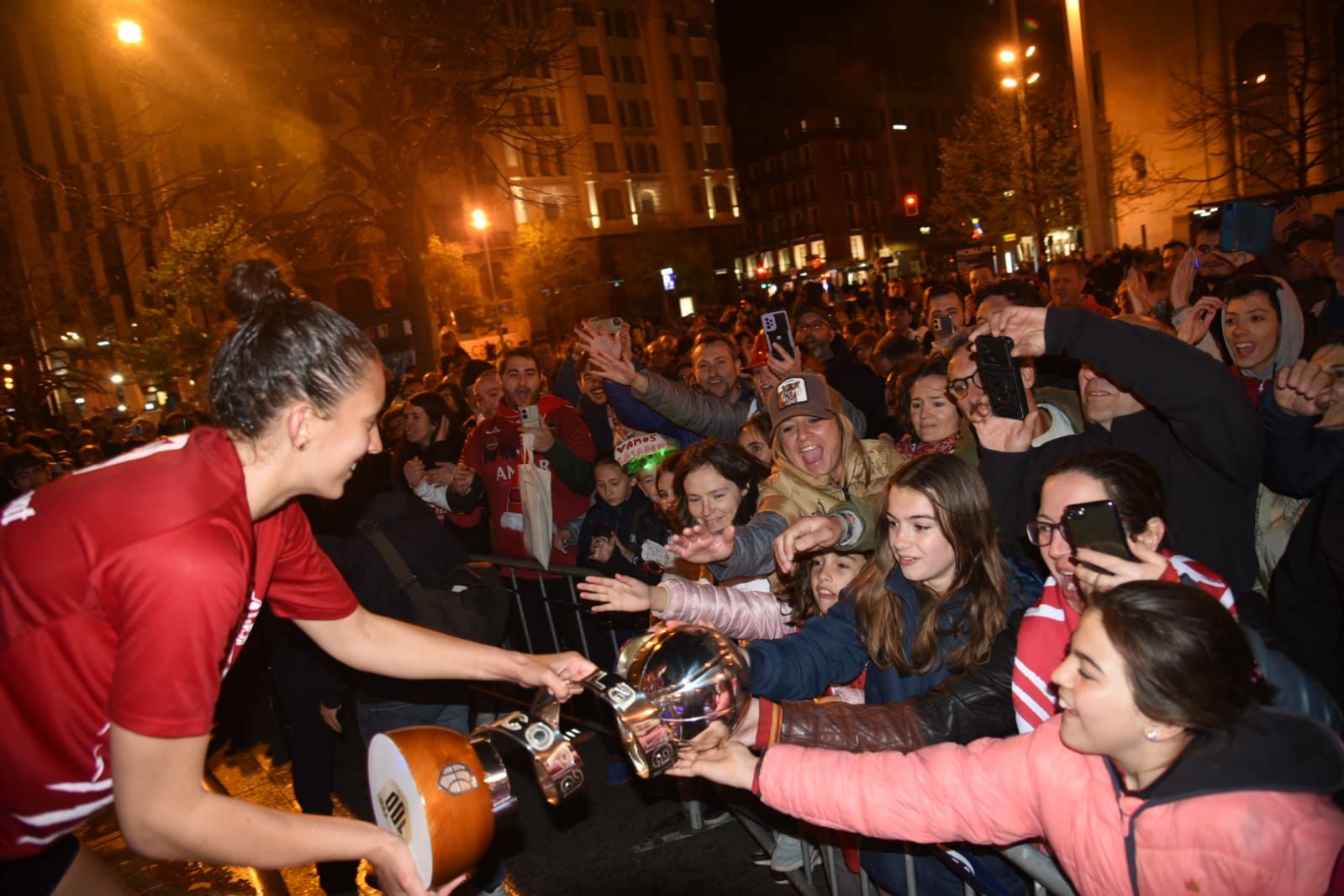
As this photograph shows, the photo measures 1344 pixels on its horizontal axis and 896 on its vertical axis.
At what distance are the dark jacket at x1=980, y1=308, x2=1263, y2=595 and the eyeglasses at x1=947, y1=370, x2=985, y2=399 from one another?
0.32 m

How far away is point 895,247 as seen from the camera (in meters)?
89.8

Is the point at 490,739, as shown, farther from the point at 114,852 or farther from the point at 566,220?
the point at 566,220

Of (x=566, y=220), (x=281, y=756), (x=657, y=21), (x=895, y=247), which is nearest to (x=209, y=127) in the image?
(x=281, y=756)

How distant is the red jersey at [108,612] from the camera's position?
1.90 meters

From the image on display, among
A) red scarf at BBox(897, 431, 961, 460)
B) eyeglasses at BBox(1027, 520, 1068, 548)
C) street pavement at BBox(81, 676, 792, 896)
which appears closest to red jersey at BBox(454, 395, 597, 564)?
street pavement at BBox(81, 676, 792, 896)

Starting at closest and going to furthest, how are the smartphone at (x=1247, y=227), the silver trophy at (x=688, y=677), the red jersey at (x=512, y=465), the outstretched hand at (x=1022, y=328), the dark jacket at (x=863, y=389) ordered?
the silver trophy at (x=688, y=677), the outstretched hand at (x=1022, y=328), the red jersey at (x=512, y=465), the smartphone at (x=1247, y=227), the dark jacket at (x=863, y=389)

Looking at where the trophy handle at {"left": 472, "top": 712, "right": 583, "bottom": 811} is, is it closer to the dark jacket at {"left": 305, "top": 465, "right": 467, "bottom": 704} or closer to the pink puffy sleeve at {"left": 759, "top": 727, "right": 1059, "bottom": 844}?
the pink puffy sleeve at {"left": 759, "top": 727, "right": 1059, "bottom": 844}

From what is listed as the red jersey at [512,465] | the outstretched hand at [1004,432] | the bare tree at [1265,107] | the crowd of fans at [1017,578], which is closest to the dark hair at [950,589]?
the crowd of fans at [1017,578]

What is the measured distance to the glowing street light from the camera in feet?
43.1

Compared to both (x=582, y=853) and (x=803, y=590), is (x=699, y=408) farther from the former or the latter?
(x=582, y=853)

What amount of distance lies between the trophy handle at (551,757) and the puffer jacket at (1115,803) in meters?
0.56

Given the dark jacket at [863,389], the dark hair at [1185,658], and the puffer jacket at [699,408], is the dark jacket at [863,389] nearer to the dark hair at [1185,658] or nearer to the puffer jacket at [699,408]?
the puffer jacket at [699,408]

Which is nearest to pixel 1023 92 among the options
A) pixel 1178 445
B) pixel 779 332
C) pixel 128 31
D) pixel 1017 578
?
pixel 128 31

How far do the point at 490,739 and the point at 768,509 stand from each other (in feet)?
6.89
